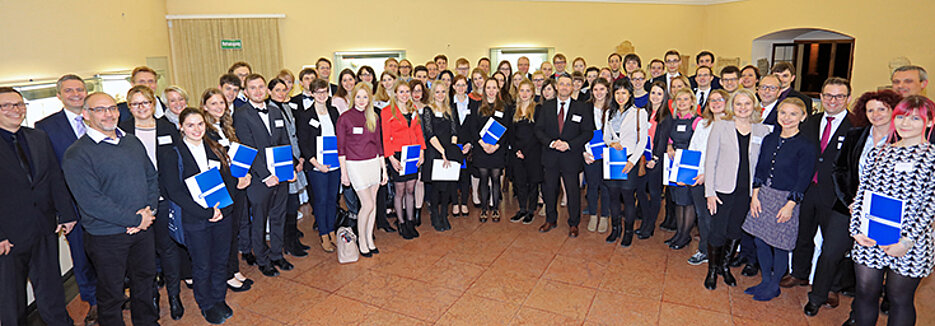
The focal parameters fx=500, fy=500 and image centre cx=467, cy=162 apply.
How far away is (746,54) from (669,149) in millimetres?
8796

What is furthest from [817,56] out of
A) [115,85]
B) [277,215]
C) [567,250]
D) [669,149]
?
[115,85]

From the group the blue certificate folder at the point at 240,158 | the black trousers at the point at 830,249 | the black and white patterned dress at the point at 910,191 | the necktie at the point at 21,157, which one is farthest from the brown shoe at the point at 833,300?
the necktie at the point at 21,157

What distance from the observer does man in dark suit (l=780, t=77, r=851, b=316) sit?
3232 mm

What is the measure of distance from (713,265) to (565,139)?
5.73 feet

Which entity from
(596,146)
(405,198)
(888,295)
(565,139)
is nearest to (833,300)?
(888,295)

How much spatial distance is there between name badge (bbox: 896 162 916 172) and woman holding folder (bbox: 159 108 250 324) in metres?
3.92

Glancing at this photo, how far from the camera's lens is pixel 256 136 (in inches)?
→ 157

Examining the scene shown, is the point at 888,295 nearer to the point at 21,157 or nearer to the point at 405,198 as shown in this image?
the point at 405,198

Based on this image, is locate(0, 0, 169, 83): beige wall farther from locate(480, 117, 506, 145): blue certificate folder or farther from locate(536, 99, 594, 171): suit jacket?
locate(536, 99, 594, 171): suit jacket

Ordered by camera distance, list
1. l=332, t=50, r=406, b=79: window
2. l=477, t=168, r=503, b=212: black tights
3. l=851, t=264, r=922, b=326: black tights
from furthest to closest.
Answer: l=332, t=50, r=406, b=79: window → l=477, t=168, r=503, b=212: black tights → l=851, t=264, r=922, b=326: black tights

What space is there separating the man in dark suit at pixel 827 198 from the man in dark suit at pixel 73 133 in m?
4.92

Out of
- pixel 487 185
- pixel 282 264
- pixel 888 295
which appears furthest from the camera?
pixel 487 185

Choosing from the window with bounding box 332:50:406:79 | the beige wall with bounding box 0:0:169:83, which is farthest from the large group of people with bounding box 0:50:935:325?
the window with bounding box 332:50:406:79

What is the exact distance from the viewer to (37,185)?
2.95 meters
